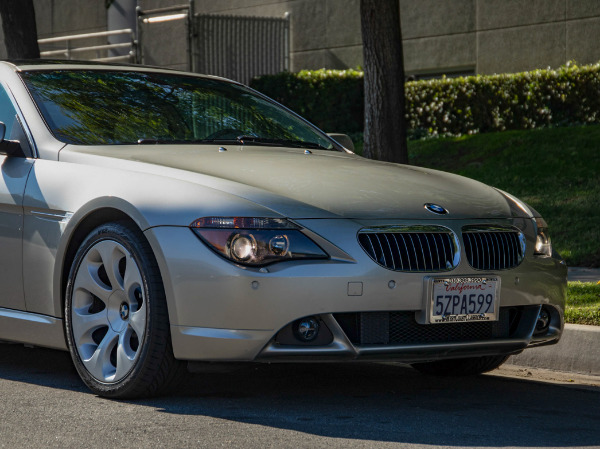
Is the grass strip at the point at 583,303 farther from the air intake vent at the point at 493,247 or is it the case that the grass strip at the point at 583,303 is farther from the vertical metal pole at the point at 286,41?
the vertical metal pole at the point at 286,41

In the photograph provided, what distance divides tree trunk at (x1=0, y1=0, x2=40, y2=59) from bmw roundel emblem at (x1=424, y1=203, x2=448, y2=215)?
8.08 metres

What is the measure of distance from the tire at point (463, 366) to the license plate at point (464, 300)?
93cm

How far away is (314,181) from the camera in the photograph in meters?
5.13

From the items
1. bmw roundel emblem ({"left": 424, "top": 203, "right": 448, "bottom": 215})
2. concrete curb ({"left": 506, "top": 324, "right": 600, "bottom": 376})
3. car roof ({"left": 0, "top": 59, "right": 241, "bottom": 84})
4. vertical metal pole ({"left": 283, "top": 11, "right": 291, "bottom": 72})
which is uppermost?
vertical metal pole ({"left": 283, "top": 11, "right": 291, "bottom": 72})

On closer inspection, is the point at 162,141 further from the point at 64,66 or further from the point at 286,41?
the point at 286,41

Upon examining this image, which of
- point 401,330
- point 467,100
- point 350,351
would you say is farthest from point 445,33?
point 350,351

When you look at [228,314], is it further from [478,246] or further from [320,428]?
[478,246]

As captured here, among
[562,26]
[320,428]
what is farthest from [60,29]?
[320,428]

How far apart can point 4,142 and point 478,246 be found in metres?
2.43

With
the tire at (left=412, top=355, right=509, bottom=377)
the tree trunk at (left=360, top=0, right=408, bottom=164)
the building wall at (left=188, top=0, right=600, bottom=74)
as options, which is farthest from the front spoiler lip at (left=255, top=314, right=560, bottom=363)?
the building wall at (left=188, top=0, right=600, bottom=74)

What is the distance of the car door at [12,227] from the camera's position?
17.9ft

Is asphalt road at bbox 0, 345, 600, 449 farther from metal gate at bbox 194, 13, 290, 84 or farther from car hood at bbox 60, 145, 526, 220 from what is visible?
metal gate at bbox 194, 13, 290, 84

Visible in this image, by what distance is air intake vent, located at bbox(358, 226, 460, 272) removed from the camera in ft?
15.6

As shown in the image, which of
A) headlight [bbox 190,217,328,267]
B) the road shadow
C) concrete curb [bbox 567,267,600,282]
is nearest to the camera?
the road shadow
